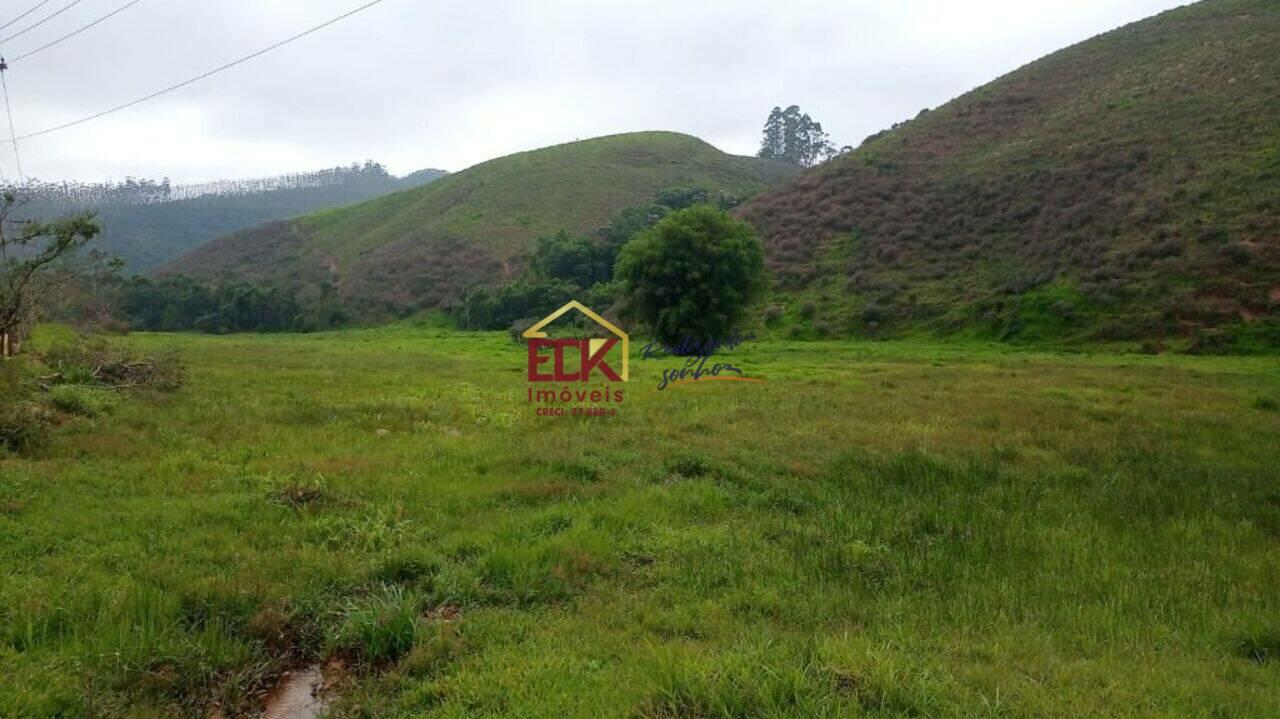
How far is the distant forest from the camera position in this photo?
118188 millimetres

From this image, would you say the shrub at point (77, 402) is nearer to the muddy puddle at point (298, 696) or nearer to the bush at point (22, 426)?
the bush at point (22, 426)

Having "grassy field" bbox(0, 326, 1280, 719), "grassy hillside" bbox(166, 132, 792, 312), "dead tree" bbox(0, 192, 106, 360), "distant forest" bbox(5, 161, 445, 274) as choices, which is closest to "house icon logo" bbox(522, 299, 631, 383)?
"grassy field" bbox(0, 326, 1280, 719)

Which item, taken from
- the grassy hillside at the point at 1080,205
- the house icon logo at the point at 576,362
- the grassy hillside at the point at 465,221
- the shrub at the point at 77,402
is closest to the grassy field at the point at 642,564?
the shrub at the point at 77,402

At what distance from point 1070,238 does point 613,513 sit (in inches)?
1487

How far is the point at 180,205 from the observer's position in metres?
143

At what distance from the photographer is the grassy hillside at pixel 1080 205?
97.3 feet

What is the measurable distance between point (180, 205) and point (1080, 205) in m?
160

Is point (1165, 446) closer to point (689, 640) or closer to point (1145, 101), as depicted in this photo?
point (689, 640)

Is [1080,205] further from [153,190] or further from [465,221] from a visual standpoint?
[153,190]

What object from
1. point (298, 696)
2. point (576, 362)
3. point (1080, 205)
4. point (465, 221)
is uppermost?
point (465, 221)

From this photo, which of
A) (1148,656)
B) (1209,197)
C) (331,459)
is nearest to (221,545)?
(331,459)

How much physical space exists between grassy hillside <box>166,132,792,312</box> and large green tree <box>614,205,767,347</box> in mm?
40113

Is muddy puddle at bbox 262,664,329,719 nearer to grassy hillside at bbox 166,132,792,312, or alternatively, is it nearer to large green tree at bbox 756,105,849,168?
grassy hillside at bbox 166,132,792,312

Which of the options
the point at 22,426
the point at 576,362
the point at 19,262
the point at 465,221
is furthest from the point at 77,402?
the point at 465,221
